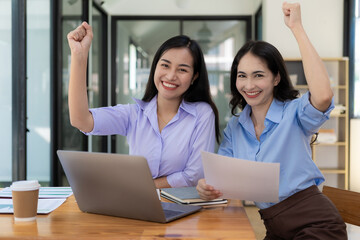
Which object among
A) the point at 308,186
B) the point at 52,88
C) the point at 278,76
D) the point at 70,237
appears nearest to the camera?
the point at 70,237

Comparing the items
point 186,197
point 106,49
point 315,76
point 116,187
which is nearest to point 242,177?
point 186,197

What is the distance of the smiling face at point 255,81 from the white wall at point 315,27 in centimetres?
333

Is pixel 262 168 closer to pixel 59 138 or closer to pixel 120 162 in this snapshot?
pixel 120 162

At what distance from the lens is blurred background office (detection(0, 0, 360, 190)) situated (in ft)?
10.4

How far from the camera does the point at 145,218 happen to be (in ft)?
3.88

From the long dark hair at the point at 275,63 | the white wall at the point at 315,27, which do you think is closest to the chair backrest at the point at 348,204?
the long dark hair at the point at 275,63

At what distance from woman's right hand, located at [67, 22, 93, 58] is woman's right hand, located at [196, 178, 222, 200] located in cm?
64

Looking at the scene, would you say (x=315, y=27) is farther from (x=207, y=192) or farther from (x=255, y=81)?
(x=207, y=192)

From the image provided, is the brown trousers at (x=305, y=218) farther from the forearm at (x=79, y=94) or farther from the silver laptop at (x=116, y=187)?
the forearm at (x=79, y=94)

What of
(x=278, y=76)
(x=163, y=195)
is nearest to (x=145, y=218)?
(x=163, y=195)

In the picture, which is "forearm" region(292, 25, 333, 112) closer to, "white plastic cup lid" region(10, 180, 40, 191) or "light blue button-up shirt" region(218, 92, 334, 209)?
"light blue button-up shirt" region(218, 92, 334, 209)

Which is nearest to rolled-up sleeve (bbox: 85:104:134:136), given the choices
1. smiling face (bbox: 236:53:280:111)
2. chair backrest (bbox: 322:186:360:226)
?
smiling face (bbox: 236:53:280:111)

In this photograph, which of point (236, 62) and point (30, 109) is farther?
point (30, 109)

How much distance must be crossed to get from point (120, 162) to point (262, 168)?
0.40 m
